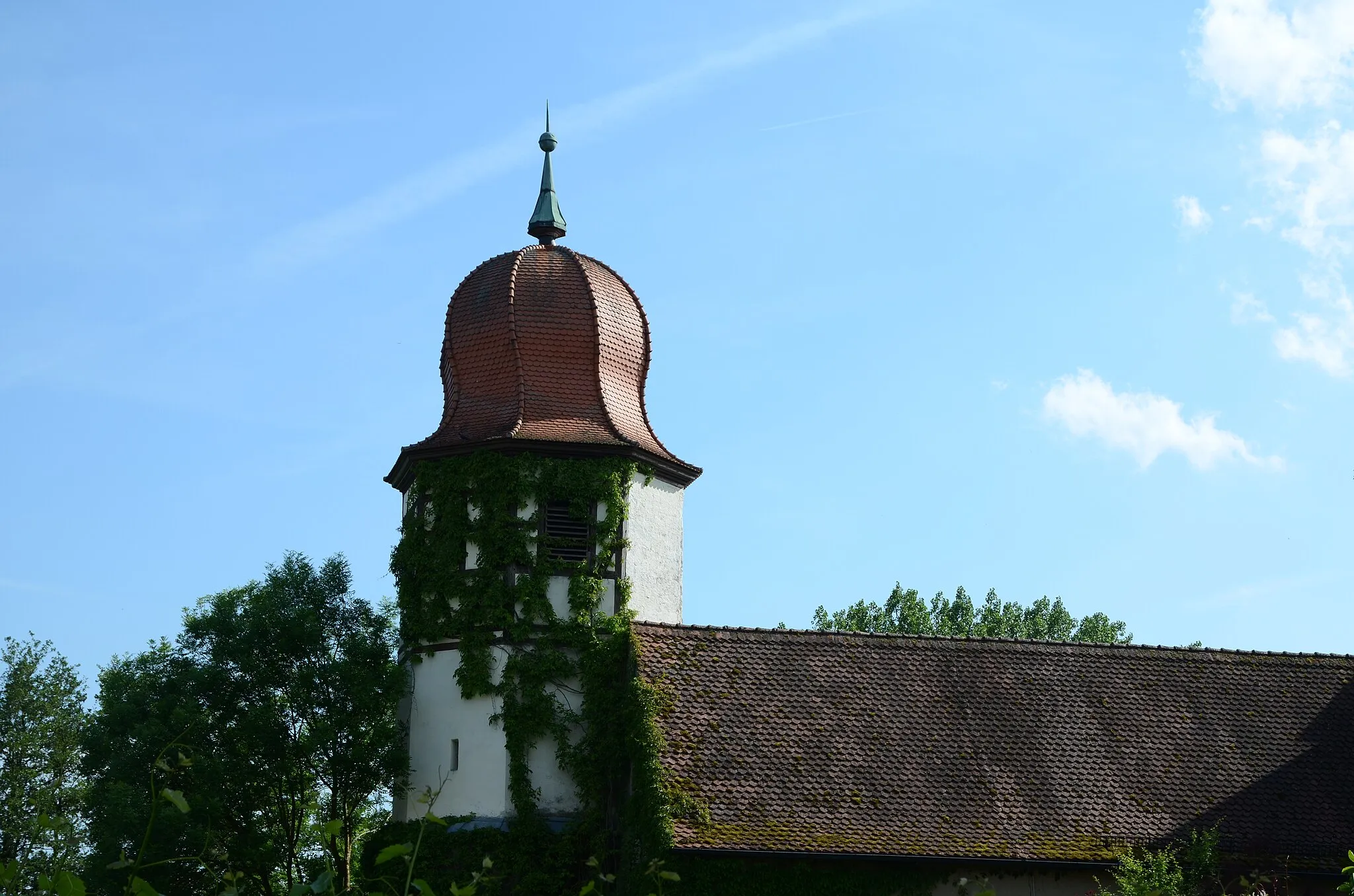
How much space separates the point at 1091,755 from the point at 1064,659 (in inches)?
106

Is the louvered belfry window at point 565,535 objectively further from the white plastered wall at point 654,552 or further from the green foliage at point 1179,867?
the green foliage at point 1179,867

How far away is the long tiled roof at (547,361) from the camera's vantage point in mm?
27516

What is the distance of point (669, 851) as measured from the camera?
22203 millimetres

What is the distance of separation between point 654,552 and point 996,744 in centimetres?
656

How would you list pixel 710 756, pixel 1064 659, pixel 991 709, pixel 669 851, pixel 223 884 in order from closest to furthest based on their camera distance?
1. pixel 223 884
2. pixel 669 851
3. pixel 710 756
4. pixel 991 709
5. pixel 1064 659

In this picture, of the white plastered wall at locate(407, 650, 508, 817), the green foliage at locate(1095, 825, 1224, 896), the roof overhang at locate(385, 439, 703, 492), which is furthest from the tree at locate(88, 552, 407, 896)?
the green foliage at locate(1095, 825, 1224, 896)

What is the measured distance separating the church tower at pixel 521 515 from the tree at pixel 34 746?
763 inches

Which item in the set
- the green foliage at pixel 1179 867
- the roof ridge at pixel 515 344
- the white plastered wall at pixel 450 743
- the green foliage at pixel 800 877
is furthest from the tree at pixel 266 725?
the green foliage at pixel 1179 867

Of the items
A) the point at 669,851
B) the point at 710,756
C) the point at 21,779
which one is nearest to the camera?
the point at 669,851

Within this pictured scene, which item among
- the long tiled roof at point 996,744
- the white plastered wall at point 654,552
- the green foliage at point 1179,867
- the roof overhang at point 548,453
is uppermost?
the roof overhang at point 548,453

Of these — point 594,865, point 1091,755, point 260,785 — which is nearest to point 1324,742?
point 1091,755

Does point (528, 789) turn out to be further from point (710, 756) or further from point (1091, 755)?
point (1091, 755)

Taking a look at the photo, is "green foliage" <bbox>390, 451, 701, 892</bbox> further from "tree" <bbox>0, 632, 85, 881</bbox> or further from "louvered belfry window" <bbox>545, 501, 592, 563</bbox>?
"tree" <bbox>0, 632, 85, 881</bbox>

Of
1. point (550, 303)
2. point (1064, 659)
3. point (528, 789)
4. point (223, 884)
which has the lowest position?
point (223, 884)
